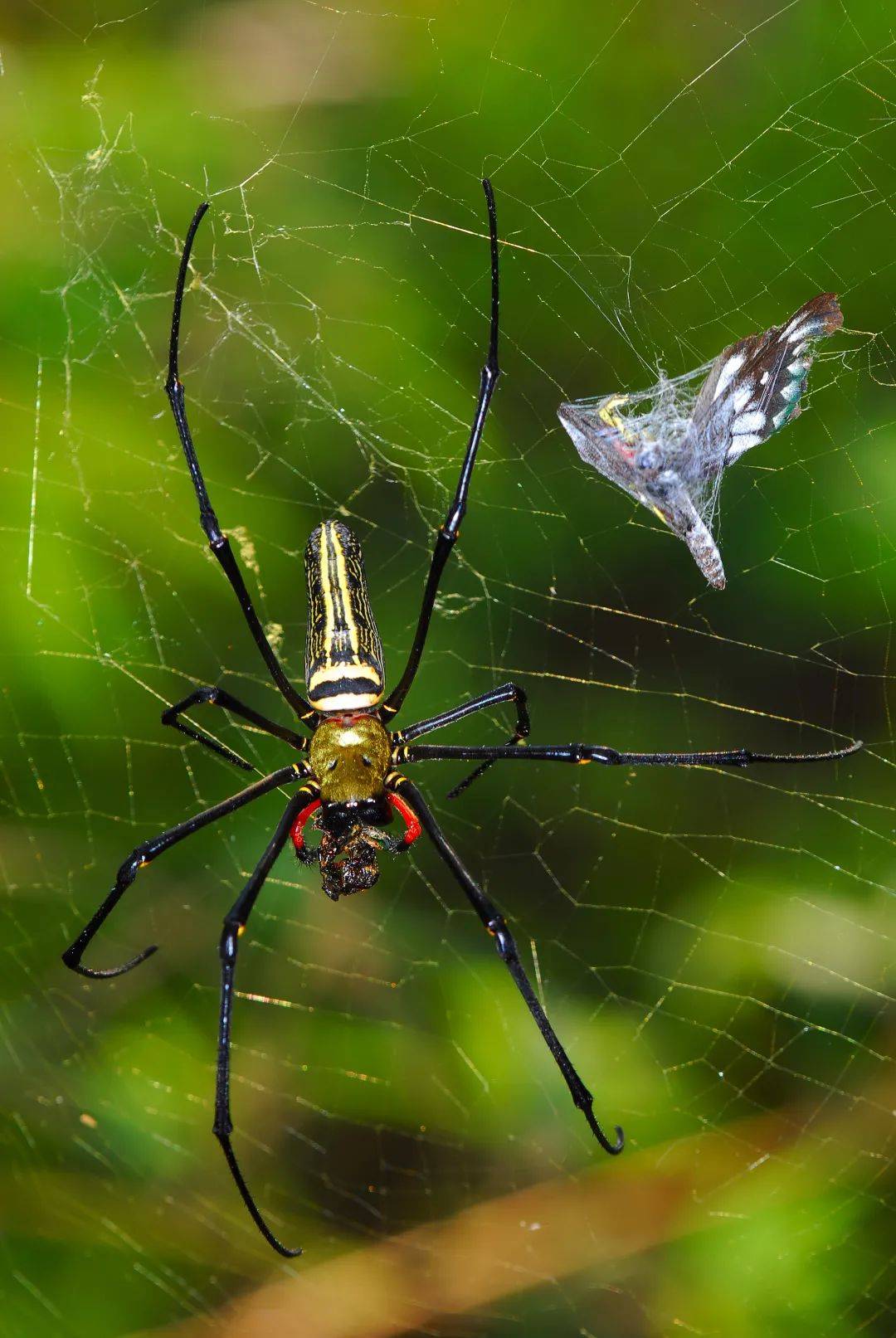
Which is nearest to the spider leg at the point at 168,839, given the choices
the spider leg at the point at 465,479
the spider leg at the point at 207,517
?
the spider leg at the point at 207,517

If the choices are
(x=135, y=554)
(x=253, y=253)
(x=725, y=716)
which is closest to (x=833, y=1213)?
(x=725, y=716)

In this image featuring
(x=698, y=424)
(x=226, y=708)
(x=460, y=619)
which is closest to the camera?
(x=698, y=424)

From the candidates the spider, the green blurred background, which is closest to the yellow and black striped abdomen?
the spider

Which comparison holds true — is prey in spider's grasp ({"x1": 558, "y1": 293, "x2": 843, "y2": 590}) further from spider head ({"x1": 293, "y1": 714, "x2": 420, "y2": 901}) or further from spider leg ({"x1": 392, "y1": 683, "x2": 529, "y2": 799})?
spider head ({"x1": 293, "y1": 714, "x2": 420, "y2": 901})

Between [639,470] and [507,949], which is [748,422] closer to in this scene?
[639,470]

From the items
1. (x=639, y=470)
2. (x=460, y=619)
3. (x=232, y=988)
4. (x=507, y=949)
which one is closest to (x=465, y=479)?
(x=639, y=470)

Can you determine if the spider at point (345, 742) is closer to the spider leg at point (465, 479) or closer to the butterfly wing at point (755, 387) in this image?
the spider leg at point (465, 479)
